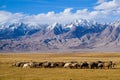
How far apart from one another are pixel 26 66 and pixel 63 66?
7634mm

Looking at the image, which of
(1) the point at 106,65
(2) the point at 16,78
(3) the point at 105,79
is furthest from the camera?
(1) the point at 106,65

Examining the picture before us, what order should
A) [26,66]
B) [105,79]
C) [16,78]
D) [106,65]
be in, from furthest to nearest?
[26,66] → [106,65] → [16,78] → [105,79]

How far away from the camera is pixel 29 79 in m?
40.3

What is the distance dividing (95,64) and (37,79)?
22.7 meters

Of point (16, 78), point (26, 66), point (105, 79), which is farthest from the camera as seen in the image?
point (26, 66)

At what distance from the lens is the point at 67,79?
3906 centimetres

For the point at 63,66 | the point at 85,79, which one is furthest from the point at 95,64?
the point at 85,79

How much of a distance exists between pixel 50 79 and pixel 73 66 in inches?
867

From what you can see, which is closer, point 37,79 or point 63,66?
point 37,79

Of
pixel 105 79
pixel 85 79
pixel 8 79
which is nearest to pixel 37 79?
pixel 8 79

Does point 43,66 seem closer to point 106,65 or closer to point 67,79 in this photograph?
point 106,65

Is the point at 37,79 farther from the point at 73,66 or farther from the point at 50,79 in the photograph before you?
the point at 73,66

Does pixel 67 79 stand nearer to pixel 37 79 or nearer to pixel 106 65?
pixel 37 79

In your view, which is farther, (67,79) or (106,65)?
(106,65)
